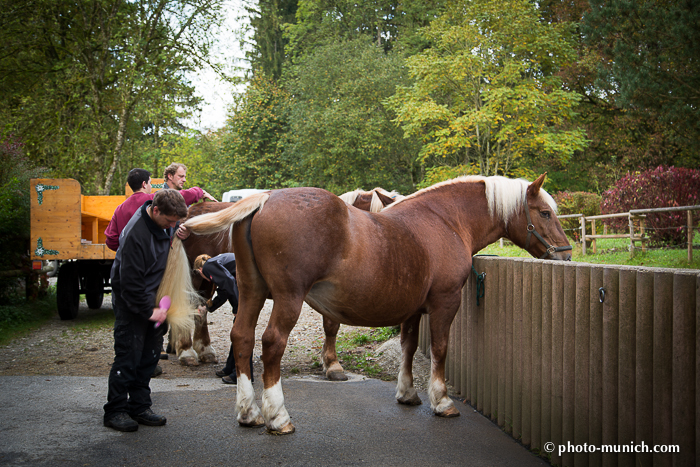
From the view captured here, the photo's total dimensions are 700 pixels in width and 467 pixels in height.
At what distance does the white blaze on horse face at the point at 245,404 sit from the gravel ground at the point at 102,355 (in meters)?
1.87

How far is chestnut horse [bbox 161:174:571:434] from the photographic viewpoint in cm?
369

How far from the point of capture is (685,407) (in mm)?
2463

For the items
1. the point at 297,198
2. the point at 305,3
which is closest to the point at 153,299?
the point at 297,198

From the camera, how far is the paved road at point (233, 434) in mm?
3373

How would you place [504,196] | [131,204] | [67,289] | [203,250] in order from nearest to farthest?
[504,196], [131,204], [203,250], [67,289]

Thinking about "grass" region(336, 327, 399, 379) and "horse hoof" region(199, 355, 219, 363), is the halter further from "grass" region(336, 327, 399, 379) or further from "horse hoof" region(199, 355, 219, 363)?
"horse hoof" region(199, 355, 219, 363)

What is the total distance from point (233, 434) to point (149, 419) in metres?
0.68

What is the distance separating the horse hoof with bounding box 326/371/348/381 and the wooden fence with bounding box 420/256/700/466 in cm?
150

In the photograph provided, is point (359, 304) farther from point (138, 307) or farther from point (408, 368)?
point (138, 307)

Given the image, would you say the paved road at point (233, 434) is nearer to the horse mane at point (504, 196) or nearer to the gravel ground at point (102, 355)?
the gravel ground at point (102, 355)

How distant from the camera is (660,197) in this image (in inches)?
535

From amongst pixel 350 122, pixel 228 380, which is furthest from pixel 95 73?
pixel 350 122

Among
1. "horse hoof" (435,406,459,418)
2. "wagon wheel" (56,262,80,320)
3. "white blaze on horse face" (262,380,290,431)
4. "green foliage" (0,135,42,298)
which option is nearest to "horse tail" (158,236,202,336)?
"white blaze on horse face" (262,380,290,431)

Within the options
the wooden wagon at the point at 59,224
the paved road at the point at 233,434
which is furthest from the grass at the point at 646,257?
the wooden wagon at the point at 59,224
